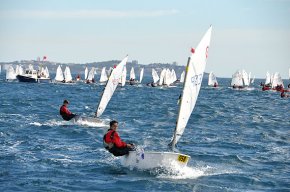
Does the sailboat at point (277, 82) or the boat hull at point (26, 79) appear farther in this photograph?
the boat hull at point (26, 79)

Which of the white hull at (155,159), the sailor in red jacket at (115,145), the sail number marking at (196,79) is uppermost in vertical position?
the sail number marking at (196,79)

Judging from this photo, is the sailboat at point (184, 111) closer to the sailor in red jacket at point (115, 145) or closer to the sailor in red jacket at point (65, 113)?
the sailor in red jacket at point (115, 145)

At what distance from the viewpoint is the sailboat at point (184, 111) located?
827 inches

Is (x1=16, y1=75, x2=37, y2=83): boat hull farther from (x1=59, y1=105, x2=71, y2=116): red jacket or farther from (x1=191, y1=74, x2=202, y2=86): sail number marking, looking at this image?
(x1=191, y1=74, x2=202, y2=86): sail number marking

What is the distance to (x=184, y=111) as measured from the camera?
2181 cm

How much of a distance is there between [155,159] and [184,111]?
6.92ft

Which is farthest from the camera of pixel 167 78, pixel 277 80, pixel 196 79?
pixel 167 78

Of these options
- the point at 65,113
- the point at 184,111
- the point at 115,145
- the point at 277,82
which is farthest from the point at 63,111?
the point at 277,82

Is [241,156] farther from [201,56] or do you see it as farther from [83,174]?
→ [83,174]

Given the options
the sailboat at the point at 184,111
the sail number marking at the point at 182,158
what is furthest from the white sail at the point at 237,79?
the sail number marking at the point at 182,158

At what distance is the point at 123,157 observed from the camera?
22.6m

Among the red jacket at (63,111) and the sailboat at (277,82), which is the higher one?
the sailboat at (277,82)

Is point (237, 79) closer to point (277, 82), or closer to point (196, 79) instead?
point (277, 82)

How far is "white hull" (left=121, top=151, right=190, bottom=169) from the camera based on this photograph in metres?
20.9
